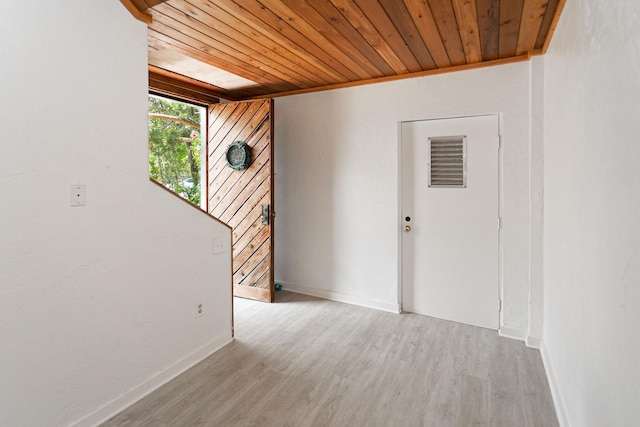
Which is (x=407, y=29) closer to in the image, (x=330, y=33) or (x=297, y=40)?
(x=330, y=33)

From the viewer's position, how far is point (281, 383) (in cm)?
234

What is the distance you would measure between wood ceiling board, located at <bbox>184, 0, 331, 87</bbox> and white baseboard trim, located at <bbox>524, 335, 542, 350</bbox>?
9.71 feet

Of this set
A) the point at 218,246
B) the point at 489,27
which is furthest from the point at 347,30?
the point at 218,246

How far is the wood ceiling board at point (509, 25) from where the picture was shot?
2.10 m

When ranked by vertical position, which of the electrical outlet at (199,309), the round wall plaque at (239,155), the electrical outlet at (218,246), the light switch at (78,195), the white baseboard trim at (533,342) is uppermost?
the round wall plaque at (239,155)

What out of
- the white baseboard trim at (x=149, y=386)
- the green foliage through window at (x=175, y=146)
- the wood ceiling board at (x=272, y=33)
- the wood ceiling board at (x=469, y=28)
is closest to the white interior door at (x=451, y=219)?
the wood ceiling board at (x=469, y=28)

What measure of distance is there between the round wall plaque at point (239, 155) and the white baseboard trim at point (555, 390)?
3235 mm

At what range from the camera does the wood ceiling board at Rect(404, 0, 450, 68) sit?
210 cm

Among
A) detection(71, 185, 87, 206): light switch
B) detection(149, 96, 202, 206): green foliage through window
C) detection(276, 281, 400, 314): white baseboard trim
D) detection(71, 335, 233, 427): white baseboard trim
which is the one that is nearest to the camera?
detection(71, 185, 87, 206): light switch

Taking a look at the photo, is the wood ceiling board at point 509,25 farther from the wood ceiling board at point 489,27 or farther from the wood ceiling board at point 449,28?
the wood ceiling board at point 449,28

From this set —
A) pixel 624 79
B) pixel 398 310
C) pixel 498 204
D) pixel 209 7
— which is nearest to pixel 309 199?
pixel 398 310

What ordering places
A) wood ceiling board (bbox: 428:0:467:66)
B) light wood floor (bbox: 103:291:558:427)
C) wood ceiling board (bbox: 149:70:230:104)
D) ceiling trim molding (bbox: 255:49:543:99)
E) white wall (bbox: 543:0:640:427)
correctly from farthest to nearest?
wood ceiling board (bbox: 149:70:230:104) < ceiling trim molding (bbox: 255:49:543:99) < wood ceiling board (bbox: 428:0:467:66) < light wood floor (bbox: 103:291:558:427) < white wall (bbox: 543:0:640:427)

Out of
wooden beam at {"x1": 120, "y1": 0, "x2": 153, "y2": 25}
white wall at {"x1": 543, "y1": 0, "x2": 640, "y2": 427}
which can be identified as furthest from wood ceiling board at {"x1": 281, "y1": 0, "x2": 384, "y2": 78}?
white wall at {"x1": 543, "y1": 0, "x2": 640, "y2": 427}

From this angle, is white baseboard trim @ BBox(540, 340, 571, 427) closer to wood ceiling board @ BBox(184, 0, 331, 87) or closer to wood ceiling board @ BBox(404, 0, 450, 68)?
wood ceiling board @ BBox(404, 0, 450, 68)
